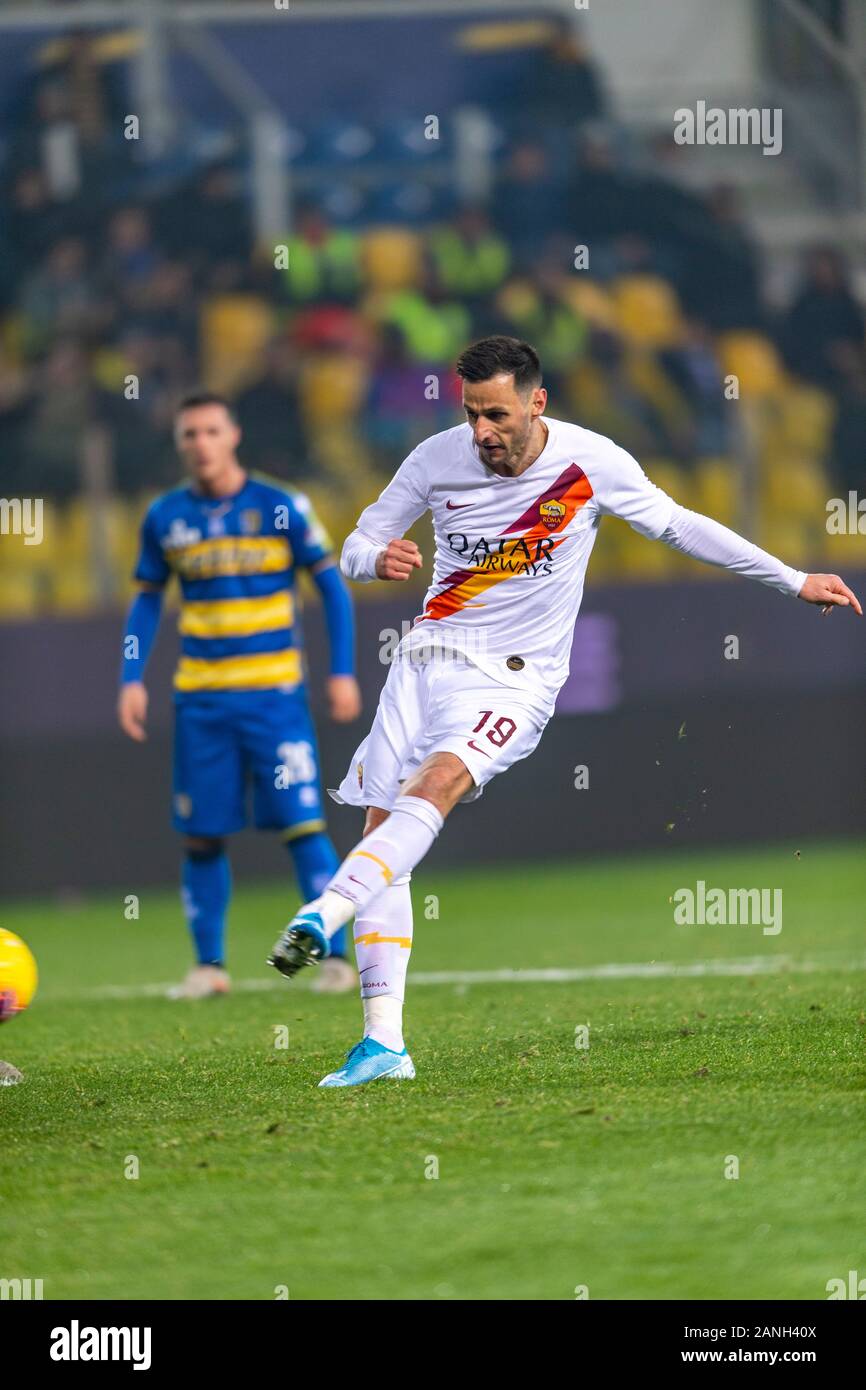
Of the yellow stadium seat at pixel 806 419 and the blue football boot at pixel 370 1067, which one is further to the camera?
the yellow stadium seat at pixel 806 419

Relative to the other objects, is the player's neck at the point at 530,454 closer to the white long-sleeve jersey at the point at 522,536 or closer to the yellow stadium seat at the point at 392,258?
the white long-sleeve jersey at the point at 522,536

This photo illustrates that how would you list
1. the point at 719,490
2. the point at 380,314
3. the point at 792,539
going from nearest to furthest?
the point at 719,490 < the point at 792,539 < the point at 380,314

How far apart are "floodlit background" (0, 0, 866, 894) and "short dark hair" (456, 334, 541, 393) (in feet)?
21.0

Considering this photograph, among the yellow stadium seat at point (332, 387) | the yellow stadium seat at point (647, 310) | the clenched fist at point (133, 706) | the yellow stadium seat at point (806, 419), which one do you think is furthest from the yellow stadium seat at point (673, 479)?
the clenched fist at point (133, 706)

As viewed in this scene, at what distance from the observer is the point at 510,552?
18.2 feet

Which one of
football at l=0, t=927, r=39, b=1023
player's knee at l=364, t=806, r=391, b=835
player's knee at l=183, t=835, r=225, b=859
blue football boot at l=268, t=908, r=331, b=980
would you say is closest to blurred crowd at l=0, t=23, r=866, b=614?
player's knee at l=183, t=835, r=225, b=859

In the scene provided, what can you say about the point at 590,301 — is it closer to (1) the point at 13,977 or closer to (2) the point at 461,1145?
(1) the point at 13,977

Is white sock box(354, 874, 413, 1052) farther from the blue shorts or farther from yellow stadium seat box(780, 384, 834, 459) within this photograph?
yellow stadium seat box(780, 384, 834, 459)

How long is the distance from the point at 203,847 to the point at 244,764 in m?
0.38

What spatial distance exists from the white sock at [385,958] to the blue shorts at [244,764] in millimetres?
2654

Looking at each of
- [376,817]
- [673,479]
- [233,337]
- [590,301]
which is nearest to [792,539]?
[673,479]

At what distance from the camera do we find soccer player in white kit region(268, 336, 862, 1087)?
5301 millimetres

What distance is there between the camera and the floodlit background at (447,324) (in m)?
12.4
